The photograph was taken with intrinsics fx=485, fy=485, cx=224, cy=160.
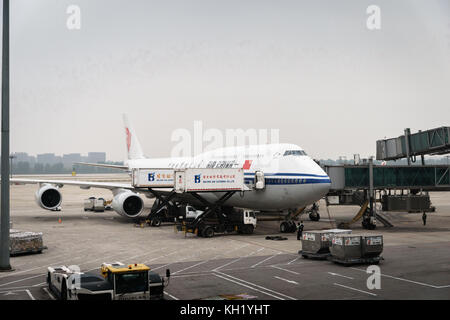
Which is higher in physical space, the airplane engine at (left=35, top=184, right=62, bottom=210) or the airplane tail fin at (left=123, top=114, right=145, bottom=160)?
the airplane tail fin at (left=123, top=114, right=145, bottom=160)

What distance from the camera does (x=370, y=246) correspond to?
22.7 meters

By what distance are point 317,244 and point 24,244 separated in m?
15.5

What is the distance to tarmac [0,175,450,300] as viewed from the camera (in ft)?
57.4

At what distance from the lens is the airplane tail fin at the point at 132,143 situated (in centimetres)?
5853

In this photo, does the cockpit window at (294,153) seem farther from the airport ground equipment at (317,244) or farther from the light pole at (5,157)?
the light pole at (5,157)

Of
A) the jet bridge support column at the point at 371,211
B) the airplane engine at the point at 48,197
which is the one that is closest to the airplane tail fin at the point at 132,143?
the airplane engine at the point at 48,197

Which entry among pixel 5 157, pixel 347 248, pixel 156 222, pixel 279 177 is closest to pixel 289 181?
pixel 279 177

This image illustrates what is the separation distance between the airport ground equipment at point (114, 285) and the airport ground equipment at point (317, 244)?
408 inches

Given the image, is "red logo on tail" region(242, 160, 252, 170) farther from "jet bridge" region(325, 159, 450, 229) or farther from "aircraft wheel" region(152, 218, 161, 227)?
"aircraft wheel" region(152, 218, 161, 227)

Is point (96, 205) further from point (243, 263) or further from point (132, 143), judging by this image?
point (243, 263)

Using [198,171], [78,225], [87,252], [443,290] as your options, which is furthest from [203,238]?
[443,290]

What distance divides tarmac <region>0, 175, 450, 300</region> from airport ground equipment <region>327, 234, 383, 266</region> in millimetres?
456

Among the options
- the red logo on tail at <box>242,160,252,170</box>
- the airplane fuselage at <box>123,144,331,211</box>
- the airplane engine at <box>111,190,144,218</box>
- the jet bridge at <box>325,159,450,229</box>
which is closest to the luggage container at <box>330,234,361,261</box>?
the airplane fuselage at <box>123,144,331,211</box>
